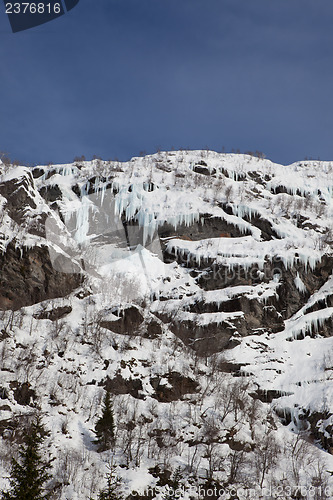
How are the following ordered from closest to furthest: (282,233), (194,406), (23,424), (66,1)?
(66,1), (23,424), (194,406), (282,233)

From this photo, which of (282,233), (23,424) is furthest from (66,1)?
(282,233)

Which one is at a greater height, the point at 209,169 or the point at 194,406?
the point at 209,169

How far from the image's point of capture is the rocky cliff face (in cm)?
3966

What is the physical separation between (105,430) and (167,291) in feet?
84.6

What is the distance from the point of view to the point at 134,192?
2869 inches

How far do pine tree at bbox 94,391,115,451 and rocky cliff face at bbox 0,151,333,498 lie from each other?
4.11 ft

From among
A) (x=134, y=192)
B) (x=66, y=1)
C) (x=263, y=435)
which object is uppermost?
(x=66, y=1)

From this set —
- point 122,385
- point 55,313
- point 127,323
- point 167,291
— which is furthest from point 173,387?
point 167,291

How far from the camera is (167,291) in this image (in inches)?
2276

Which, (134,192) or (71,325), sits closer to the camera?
(71,325)

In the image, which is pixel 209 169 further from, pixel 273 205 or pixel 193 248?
pixel 193 248

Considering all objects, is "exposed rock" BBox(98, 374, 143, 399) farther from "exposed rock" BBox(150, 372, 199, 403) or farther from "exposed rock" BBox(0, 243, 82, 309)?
"exposed rock" BBox(0, 243, 82, 309)

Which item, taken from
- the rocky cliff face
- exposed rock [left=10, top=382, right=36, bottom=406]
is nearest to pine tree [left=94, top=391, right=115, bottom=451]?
the rocky cliff face

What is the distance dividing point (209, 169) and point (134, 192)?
17.7 meters
